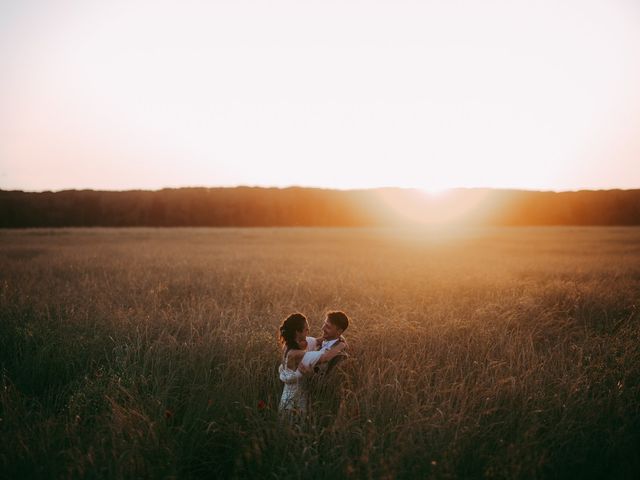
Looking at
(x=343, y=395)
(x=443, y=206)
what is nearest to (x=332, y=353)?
(x=343, y=395)

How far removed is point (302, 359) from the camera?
3428mm

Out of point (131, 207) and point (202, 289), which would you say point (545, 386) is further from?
point (131, 207)

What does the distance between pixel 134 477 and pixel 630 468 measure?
3487 millimetres

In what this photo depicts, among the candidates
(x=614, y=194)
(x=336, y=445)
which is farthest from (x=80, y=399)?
(x=614, y=194)

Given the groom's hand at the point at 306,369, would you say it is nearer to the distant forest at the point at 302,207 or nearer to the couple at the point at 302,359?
the couple at the point at 302,359

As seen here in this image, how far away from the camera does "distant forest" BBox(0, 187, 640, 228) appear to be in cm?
6431

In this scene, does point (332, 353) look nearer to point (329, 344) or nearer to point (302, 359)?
point (329, 344)

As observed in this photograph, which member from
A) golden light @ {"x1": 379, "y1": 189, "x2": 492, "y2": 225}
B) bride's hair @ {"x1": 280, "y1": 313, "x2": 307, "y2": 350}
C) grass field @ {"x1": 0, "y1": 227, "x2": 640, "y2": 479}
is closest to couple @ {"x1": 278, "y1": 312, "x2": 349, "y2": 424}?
bride's hair @ {"x1": 280, "y1": 313, "x2": 307, "y2": 350}

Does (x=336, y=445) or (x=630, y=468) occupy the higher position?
(x=336, y=445)

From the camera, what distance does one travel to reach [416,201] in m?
85.6

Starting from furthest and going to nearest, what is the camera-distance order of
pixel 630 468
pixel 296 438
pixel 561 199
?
pixel 561 199
pixel 296 438
pixel 630 468

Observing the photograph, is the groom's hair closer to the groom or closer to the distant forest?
the groom

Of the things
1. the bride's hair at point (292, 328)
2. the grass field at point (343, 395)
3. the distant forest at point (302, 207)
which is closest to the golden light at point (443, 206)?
the distant forest at point (302, 207)

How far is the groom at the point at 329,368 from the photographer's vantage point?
3.60 meters
